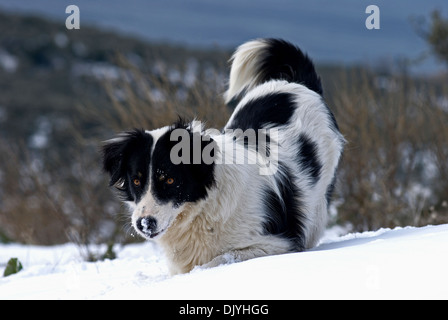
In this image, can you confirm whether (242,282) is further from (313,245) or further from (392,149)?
(392,149)

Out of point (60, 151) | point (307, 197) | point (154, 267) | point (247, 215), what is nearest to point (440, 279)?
point (247, 215)

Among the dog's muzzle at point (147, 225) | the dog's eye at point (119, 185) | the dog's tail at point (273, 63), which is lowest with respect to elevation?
the dog's eye at point (119, 185)

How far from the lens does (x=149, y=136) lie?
436 centimetres

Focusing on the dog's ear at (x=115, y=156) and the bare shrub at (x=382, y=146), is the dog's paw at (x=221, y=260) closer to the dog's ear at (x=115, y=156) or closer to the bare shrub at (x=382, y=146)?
the dog's ear at (x=115, y=156)

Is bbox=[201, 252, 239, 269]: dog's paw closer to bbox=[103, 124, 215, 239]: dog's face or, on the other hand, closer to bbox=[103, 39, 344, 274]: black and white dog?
bbox=[103, 39, 344, 274]: black and white dog

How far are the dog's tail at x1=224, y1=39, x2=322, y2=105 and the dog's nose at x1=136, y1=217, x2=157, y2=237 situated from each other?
2.24m

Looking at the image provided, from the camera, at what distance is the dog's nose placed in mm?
3945

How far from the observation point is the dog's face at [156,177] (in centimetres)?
403

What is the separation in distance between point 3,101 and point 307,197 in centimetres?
3093

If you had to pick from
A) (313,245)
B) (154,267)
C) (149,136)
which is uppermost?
(149,136)

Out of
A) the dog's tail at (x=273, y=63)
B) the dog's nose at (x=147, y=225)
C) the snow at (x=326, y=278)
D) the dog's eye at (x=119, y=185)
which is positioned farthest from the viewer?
the dog's tail at (x=273, y=63)

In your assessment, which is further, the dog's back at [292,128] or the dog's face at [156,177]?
the dog's back at [292,128]

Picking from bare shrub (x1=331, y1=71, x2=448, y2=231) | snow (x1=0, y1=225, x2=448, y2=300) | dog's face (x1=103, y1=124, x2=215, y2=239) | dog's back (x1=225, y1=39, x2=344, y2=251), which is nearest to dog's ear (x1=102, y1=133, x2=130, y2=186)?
dog's face (x1=103, y1=124, x2=215, y2=239)

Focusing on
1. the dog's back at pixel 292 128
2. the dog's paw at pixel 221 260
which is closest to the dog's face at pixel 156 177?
the dog's paw at pixel 221 260
